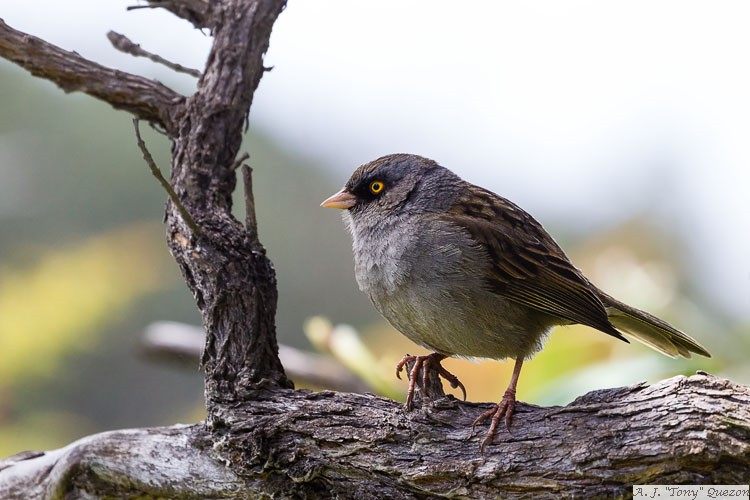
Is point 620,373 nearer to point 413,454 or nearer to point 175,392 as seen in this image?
point 413,454

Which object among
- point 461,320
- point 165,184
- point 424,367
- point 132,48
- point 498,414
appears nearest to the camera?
point 498,414

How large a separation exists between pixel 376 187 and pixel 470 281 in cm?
83

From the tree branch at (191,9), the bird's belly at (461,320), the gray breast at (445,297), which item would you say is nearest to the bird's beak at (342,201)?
the gray breast at (445,297)

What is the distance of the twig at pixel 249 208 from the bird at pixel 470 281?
0.50 m

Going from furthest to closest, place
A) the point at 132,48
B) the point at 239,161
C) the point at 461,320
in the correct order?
the point at 132,48
the point at 239,161
the point at 461,320

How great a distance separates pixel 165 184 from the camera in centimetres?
304

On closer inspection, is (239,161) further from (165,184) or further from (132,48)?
(132,48)

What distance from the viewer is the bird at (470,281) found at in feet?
10.9

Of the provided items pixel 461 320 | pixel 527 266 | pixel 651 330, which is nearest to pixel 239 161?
pixel 461 320

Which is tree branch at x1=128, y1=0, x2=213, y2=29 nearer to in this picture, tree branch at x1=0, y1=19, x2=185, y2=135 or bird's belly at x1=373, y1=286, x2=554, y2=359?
tree branch at x1=0, y1=19, x2=185, y2=135

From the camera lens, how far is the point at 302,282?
23.7ft

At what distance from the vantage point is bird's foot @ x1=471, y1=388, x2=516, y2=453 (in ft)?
9.41

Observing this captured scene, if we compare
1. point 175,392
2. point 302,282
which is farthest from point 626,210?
point 175,392

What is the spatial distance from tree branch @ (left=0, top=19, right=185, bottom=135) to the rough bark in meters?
1.50
